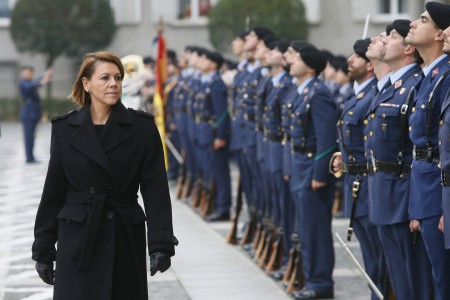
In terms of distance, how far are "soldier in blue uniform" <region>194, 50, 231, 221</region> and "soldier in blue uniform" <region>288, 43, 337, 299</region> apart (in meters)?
5.48

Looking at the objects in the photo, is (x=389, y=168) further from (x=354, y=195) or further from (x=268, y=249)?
(x=268, y=249)

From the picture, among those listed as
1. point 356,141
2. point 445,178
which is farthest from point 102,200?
point 356,141

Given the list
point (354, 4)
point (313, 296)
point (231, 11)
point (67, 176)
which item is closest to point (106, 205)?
point (67, 176)

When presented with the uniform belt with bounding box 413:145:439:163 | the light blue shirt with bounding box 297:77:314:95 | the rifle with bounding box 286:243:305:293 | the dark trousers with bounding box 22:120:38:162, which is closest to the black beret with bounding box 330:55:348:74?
the light blue shirt with bounding box 297:77:314:95

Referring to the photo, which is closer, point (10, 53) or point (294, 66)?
point (294, 66)

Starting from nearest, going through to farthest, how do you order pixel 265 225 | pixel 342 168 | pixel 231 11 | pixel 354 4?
pixel 342 168, pixel 265 225, pixel 231 11, pixel 354 4

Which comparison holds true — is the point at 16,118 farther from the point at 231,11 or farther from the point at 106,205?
the point at 106,205

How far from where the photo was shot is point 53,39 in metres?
37.7

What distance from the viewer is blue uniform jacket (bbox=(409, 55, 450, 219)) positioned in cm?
737

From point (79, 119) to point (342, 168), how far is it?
2.83 meters

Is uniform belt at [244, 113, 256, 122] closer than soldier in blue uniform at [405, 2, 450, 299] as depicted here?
No

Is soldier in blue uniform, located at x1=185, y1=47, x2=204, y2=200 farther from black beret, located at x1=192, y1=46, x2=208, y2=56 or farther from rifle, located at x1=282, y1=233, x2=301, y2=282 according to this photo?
rifle, located at x1=282, y1=233, x2=301, y2=282

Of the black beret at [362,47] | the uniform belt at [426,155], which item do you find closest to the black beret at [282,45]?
the black beret at [362,47]

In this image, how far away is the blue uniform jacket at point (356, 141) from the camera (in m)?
9.02
